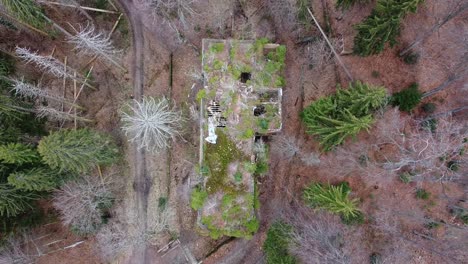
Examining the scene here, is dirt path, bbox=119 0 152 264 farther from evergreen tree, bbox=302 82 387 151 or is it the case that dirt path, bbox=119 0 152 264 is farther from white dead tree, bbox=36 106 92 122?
evergreen tree, bbox=302 82 387 151

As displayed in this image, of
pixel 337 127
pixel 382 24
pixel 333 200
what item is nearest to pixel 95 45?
pixel 337 127

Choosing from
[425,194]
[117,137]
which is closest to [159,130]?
[117,137]

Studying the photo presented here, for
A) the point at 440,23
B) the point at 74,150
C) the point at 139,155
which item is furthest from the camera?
the point at 139,155

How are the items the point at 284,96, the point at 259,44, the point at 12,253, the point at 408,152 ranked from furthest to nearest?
the point at 284,96, the point at 259,44, the point at 12,253, the point at 408,152

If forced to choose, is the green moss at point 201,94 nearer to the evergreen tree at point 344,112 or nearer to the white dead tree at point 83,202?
the evergreen tree at point 344,112

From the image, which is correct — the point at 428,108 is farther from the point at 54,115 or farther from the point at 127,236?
the point at 54,115

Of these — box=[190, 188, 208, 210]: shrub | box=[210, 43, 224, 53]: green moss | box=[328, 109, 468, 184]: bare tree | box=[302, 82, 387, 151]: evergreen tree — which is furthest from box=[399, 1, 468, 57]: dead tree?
A: box=[190, 188, 208, 210]: shrub
